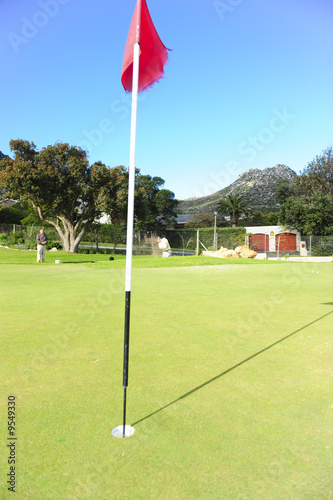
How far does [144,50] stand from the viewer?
12.4 ft

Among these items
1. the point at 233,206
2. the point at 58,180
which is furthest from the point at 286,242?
the point at 58,180

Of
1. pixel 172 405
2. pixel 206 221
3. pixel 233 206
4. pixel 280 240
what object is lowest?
pixel 172 405

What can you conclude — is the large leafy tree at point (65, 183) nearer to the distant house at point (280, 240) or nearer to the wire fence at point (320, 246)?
the distant house at point (280, 240)

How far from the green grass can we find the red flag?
3264 millimetres

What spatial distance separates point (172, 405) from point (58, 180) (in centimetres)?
2779

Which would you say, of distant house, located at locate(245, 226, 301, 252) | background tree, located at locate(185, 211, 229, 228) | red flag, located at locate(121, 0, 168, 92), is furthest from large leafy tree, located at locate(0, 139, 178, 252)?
background tree, located at locate(185, 211, 229, 228)

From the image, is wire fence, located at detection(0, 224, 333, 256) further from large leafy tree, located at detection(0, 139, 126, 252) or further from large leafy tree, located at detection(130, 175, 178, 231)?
large leafy tree, located at detection(130, 175, 178, 231)

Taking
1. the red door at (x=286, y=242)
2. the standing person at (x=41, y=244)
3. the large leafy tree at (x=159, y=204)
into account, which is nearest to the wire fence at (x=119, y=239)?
the red door at (x=286, y=242)

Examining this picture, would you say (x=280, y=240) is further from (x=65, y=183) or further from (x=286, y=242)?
Result: (x=65, y=183)

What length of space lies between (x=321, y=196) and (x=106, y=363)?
38032 millimetres

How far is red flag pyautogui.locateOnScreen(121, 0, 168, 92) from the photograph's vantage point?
11.5ft

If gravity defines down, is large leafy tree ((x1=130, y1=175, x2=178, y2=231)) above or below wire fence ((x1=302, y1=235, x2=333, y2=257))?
above

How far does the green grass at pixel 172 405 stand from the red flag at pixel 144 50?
3264 mm

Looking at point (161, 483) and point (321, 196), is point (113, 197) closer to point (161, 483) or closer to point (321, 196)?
point (321, 196)
